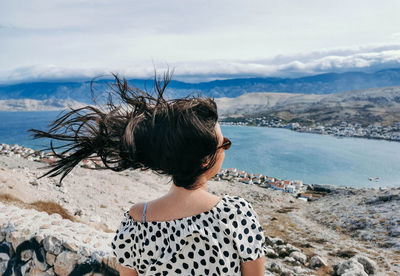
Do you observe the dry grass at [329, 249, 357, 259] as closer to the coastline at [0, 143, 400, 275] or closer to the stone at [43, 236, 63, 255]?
the coastline at [0, 143, 400, 275]

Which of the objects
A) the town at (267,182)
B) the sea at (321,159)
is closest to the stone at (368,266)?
the town at (267,182)

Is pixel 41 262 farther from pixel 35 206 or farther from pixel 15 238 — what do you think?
pixel 35 206

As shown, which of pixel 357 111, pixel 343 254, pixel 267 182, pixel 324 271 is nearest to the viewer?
pixel 324 271

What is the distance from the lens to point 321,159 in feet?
260

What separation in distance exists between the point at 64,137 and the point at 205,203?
3.25 feet

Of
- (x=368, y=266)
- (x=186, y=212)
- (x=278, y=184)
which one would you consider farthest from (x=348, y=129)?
(x=186, y=212)

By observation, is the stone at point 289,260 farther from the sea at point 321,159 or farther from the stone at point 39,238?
the sea at point 321,159

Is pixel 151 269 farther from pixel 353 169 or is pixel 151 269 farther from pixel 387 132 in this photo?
pixel 387 132

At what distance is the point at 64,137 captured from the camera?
5.43 ft

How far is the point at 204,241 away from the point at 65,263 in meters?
2.88

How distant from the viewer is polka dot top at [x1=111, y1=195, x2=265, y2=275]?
117cm

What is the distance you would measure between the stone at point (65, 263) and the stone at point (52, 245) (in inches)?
2.8

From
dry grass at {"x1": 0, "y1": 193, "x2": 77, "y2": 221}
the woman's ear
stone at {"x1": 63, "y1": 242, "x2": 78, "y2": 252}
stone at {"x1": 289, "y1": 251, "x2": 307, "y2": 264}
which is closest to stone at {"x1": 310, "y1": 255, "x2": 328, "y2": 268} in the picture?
stone at {"x1": 289, "y1": 251, "x2": 307, "y2": 264}

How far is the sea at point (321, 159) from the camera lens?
62.3m
